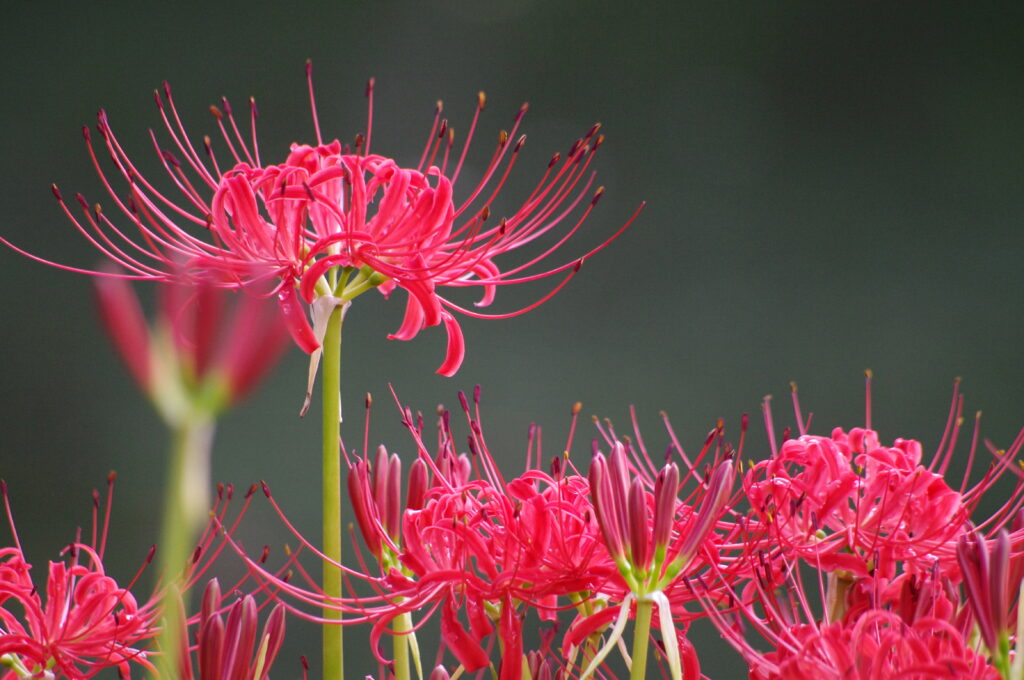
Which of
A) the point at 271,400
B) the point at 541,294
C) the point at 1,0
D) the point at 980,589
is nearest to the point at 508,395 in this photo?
the point at 541,294

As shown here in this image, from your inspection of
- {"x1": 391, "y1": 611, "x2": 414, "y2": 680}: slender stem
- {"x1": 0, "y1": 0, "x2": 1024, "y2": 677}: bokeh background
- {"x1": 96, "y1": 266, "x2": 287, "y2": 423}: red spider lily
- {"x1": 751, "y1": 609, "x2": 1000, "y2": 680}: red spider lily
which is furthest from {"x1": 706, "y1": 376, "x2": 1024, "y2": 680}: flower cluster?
{"x1": 0, "y1": 0, "x2": 1024, "y2": 677}: bokeh background

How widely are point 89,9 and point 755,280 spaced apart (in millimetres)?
1352

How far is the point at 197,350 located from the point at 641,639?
257 mm

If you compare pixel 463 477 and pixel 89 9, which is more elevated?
pixel 89 9

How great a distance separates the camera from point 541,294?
6.95 ft

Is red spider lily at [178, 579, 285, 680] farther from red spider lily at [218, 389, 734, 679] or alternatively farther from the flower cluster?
the flower cluster

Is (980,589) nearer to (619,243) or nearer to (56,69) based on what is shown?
(619,243)

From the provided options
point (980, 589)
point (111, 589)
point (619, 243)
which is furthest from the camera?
point (619, 243)

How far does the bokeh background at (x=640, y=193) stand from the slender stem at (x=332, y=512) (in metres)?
1.46

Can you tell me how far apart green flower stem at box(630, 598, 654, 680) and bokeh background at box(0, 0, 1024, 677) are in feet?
4.88

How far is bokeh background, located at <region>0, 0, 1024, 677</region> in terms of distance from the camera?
6.47ft

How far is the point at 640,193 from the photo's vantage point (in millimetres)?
2088

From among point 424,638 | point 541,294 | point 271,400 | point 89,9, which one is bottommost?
point 424,638

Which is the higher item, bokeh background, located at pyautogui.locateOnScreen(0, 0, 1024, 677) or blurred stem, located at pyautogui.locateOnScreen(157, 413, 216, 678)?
bokeh background, located at pyautogui.locateOnScreen(0, 0, 1024, 677)
